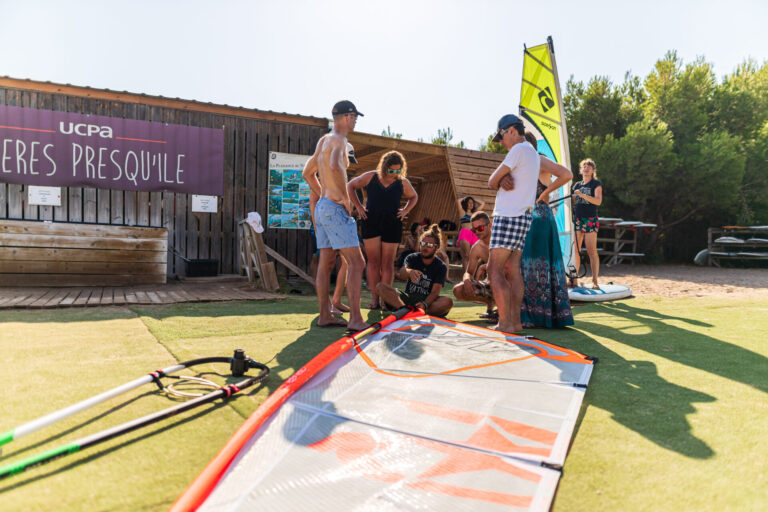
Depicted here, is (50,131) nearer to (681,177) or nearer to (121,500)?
(121,500)

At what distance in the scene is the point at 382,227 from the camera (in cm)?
471

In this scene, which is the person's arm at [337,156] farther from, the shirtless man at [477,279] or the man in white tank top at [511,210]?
the shirtless man at [477,279]

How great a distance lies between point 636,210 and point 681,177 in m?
1.93

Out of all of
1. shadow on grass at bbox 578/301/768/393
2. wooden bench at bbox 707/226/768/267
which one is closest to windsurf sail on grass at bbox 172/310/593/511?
shadow on grass at bbox 578/301/768/393

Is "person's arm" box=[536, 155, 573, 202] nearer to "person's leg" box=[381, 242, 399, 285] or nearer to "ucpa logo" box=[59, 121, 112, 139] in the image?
"person's leg" box=[381, 242, 399, 285]

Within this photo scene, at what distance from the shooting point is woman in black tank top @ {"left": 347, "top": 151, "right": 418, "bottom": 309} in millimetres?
4707

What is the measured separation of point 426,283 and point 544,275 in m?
1.16

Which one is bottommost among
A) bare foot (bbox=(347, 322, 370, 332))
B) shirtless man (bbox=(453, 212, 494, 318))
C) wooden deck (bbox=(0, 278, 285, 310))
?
wooden deck (bbox=(0, 278, 285, 310))

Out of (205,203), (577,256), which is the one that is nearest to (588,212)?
(577,256)

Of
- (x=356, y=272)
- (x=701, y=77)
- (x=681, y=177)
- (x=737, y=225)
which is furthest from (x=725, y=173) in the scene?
(x=356, y=272)

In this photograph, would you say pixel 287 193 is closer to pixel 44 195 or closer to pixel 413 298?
pixel 44 195

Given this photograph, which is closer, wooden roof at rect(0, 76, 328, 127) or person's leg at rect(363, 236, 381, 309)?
person's leg at rect(363, 236, 381, 309)

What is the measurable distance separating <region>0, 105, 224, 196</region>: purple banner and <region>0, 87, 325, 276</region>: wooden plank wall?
5.8 inches

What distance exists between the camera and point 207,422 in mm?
1893
